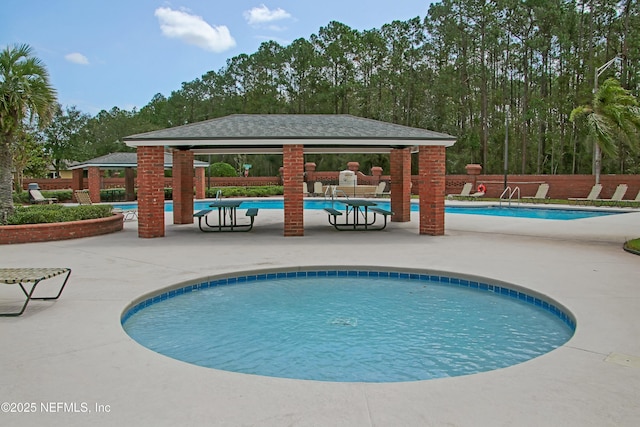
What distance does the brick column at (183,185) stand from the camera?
15289mm

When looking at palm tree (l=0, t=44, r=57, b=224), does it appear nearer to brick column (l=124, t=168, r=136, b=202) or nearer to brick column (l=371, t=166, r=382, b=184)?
brick column (l=124, t=168, r=136, b=202)

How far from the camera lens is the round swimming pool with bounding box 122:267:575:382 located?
461 centimetres

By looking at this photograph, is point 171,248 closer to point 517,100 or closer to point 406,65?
point 406,65

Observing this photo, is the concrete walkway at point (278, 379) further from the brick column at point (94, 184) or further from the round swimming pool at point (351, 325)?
the brick column at point (94, 184)

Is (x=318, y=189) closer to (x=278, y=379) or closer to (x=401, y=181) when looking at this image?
(x=401, y=181)

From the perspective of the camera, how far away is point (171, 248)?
1051 centimetres

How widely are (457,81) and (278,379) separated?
3799 centimetres

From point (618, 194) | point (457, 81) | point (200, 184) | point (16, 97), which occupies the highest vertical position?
point (457, 81)

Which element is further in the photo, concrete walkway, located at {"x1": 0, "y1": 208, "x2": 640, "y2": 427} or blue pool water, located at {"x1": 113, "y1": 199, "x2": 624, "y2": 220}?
blue pool water, located at {"x1": 113, "y1": 199, "x2": 624, "y2": 220}

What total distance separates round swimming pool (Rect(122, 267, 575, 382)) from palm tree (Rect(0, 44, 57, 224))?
817cm

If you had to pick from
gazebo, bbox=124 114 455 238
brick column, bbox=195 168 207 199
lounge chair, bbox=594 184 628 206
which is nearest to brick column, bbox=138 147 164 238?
gazebo, bbox=124 114 455 238

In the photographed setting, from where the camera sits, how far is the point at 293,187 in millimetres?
12094

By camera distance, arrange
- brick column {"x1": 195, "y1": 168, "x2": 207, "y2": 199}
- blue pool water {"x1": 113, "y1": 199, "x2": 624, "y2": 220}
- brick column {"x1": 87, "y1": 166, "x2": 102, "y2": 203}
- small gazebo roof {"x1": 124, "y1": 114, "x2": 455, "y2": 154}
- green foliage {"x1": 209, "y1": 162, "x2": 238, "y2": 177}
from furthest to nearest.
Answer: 1. green foliage {"x1": 209, "y1": 162, "x2": 238, "y2": 177}
2. brick column {"x1": 195, "y1": 168, "x2": 207, "y2": 199}
3. brick column {"x1": 87, "y1": 166, "x2": 102, "y2": 203}
4. blue pool water {"x1": 113, "y1": 199, "x2": 624, "y2": 220}
5. small gazebo roof {"x1": 124, "y1": 114, "x2": 455, "y2": 154}

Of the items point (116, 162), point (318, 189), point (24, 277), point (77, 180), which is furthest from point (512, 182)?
point (24, 277)
